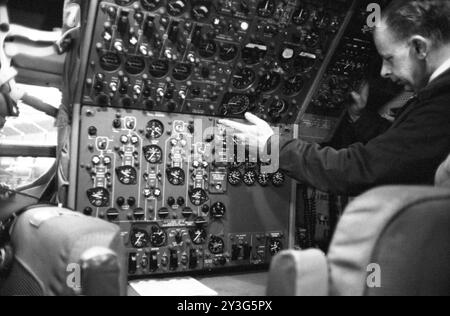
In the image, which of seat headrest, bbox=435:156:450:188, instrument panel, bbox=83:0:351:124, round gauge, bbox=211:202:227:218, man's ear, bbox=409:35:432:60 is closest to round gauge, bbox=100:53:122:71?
instrument panel, bbox=83:0:351:124

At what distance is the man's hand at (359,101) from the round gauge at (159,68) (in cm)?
162

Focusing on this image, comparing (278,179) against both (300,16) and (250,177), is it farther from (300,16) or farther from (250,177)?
(300,16)

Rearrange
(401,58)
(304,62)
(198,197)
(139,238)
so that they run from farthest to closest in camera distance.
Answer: (304,62)
(198,197)
(139,238)
(401,58)

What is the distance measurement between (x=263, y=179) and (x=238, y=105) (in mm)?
597

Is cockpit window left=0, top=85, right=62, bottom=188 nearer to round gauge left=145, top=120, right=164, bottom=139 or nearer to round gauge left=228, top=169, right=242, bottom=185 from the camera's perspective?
round gauge left=145, top=120, right=164, bottom=139

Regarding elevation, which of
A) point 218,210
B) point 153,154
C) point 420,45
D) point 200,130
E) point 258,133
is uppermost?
point 420,45

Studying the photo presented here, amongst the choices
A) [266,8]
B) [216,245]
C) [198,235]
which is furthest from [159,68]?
[216,245]

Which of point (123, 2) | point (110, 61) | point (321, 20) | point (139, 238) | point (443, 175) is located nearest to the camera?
point (443, 175)

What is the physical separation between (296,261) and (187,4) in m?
2.02

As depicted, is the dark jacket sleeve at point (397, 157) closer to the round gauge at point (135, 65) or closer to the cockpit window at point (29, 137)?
the round gauge at point (135, 65)

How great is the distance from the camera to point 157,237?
2.82 meters

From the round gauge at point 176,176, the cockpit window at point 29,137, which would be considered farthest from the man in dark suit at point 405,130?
the cockpit window at point 29,137

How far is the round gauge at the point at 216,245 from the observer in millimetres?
3008

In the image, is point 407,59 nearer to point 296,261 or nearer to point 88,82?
point 296,261
